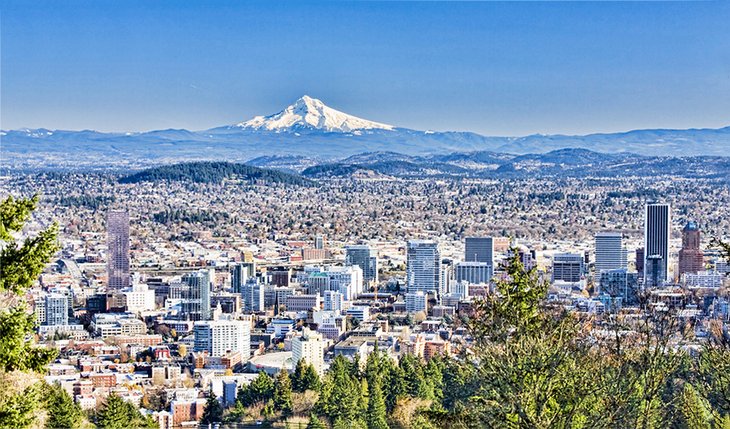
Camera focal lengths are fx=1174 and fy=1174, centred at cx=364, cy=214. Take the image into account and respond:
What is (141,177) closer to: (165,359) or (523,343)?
(165,359)

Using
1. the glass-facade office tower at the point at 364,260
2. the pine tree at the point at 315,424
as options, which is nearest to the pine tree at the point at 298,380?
the pine tree at the point at 315,424

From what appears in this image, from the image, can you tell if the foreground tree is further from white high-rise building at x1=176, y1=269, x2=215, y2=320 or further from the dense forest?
the dense forest

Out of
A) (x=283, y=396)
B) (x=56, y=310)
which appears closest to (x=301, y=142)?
(x=56, y=310)

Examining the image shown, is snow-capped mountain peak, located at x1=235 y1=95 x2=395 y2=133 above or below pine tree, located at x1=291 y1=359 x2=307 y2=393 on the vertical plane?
above

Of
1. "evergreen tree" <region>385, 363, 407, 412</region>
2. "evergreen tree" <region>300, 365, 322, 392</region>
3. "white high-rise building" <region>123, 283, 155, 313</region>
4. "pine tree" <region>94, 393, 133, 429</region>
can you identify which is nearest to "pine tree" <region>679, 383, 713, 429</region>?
"pine tree" <region>94, 393, 133, 429</region>

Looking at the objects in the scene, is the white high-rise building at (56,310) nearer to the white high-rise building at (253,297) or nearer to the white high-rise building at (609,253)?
the white high-rise building at (253,297)

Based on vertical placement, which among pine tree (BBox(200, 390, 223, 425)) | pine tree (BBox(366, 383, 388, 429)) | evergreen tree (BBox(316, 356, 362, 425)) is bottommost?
pine tree (BBox(200, 390, 223, 425))
